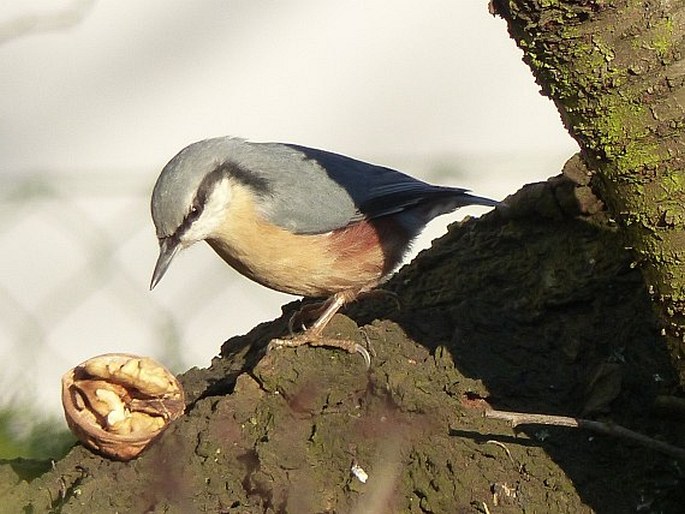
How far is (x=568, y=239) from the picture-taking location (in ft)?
7.43

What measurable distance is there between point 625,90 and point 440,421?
69 centimetres

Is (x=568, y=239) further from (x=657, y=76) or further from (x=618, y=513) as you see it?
(x=657, y=76)

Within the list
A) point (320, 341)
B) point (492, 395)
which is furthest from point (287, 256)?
point (492, 395)

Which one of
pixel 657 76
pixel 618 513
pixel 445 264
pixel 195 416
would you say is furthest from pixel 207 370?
pixel 657 76

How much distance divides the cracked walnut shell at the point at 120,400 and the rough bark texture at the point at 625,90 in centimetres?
93

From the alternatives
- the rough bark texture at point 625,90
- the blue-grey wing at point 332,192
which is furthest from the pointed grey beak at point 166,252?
the rough bark texture at point 625,90

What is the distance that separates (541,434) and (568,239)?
59 cm

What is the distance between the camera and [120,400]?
2.00m

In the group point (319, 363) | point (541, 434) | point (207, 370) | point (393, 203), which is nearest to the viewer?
point (541, 434)

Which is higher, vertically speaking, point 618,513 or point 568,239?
point 568,239

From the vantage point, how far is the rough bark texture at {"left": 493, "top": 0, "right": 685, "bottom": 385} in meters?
1.29

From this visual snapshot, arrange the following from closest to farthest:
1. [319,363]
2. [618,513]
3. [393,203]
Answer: [618,513] < [319,363] < [393,203]

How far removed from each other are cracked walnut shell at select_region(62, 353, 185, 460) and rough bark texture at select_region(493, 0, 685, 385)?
930 millimetres

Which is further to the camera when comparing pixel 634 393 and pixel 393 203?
pixel 393 203
